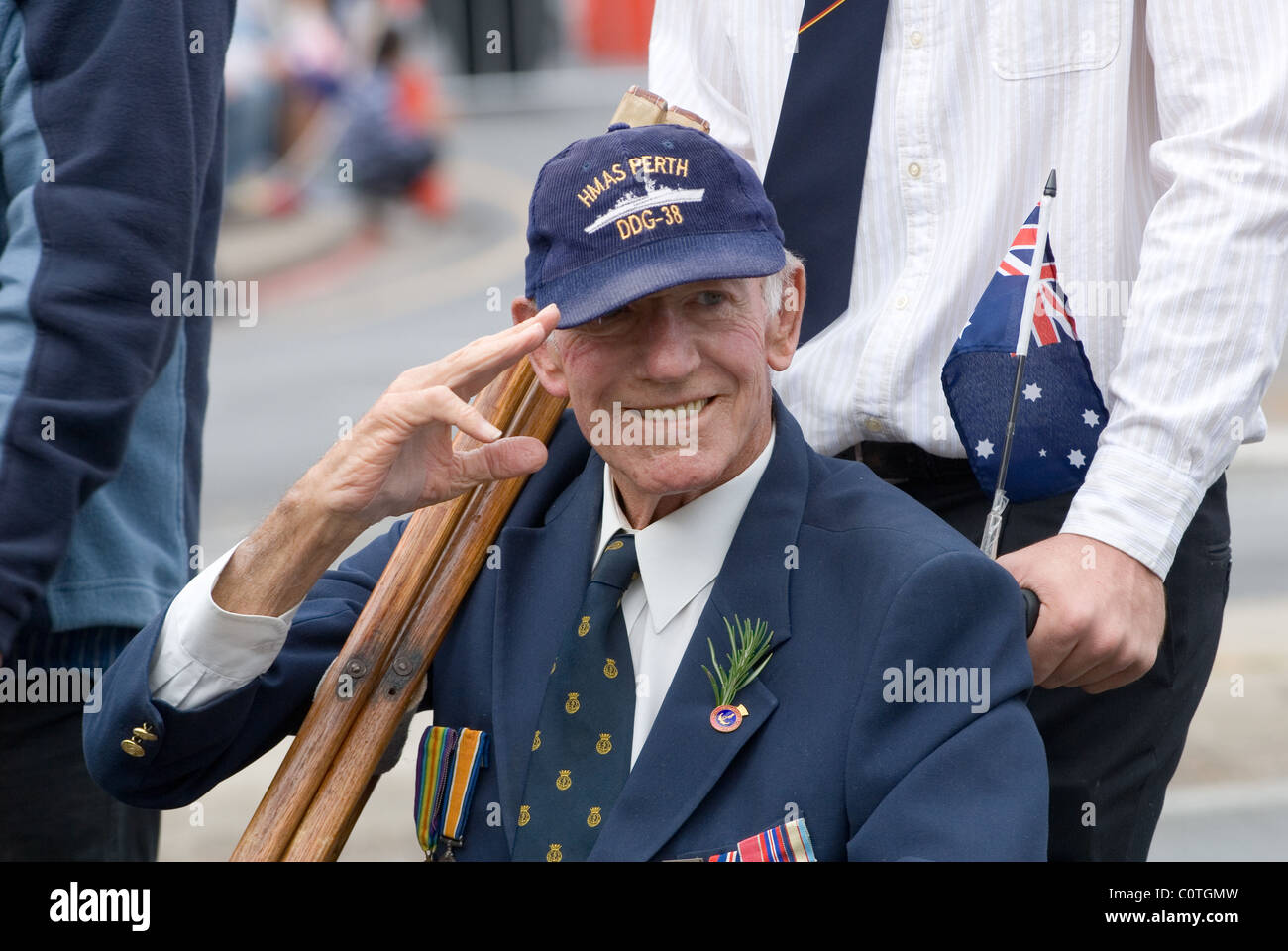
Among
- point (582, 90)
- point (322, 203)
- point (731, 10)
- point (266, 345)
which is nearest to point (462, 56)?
point (582, 90)

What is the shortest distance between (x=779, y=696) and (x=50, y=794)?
1154mm

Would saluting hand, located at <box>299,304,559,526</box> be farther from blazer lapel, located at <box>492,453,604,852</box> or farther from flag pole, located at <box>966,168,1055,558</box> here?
flag pole, located at <box>966,168,1055,558</box>

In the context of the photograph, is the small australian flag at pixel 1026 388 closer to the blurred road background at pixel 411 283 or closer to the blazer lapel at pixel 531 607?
the blazer lapel at pixel 531 607

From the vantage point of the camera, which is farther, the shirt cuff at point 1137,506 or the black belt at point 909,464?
the black belt at point 909,464

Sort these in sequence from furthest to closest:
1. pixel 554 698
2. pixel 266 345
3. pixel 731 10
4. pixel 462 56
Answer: pixel 462 56
pixel 266 345
pixel 731 10
pixel 554 698

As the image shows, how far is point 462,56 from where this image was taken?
23.5 metres

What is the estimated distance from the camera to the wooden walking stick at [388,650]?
222 cm

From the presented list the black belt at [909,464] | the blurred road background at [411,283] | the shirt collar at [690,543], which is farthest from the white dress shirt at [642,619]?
the blurred road background at [411,283]

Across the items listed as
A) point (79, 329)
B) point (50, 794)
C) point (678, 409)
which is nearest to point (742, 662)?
point (678, 409)

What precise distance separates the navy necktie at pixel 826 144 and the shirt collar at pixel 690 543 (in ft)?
1.30

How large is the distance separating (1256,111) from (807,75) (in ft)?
2.07

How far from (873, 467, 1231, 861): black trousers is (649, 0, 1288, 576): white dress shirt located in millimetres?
137

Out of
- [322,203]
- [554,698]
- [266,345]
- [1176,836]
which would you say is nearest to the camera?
[554,698]
